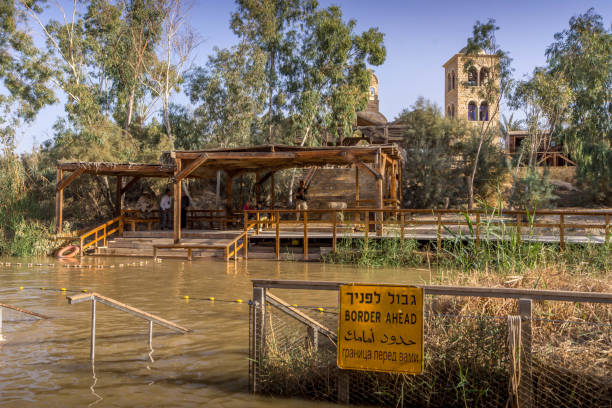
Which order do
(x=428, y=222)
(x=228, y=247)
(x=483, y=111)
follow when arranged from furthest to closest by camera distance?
(x=483, y=111), (x=228, y=247), (x=428, y=222)

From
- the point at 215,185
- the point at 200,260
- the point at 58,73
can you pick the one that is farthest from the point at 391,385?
the point at 58,73

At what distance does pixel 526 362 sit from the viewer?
12.2ft

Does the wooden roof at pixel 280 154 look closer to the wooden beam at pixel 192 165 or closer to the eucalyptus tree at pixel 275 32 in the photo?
the wooden beam at pixel 192 165

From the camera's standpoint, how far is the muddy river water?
14.6ft

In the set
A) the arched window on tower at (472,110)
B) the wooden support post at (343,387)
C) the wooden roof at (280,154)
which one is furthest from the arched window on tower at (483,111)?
the wooden support post at (343,387)

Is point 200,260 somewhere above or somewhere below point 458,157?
below

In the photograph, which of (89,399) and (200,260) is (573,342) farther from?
(200,260)

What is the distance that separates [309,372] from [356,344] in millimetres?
692

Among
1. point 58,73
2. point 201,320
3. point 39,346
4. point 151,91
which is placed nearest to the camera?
point 39,346

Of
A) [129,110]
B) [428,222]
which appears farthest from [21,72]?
[428,222]

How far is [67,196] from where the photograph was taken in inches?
1003

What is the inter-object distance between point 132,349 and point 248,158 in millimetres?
11159

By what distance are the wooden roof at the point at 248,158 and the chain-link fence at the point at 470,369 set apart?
1179 centimetres

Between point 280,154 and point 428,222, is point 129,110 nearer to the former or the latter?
point 280,154
